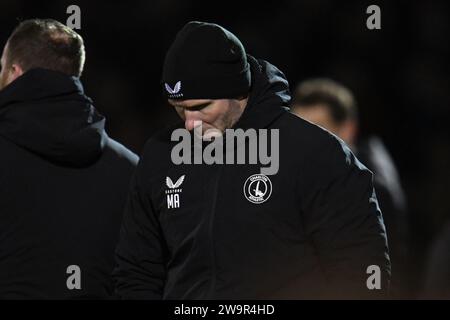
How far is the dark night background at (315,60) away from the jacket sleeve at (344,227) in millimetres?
4589

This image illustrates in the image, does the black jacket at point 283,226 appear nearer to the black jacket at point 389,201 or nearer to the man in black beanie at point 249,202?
the man in black beanie at point 249,202

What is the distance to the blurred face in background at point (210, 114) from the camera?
2889 mm

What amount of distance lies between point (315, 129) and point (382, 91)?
16.1ft

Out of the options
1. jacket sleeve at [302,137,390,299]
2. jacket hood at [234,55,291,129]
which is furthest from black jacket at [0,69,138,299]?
jacket sleeve at [302,137,390,299]

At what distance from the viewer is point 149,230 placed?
→ 3000 millimetres

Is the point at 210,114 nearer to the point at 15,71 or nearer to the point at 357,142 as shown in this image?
the point at 15,71

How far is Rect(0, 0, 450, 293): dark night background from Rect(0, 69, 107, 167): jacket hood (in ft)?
13.4

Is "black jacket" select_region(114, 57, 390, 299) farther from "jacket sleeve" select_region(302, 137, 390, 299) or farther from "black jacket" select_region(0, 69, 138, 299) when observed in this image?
"black jacket" select_region(0, 69, 138, 299)

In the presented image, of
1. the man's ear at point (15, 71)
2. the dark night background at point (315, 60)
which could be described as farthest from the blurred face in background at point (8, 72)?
the dark night background at point (315, 60)

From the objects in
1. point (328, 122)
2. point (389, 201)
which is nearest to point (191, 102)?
point (389, 201)

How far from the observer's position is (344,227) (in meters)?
2.76

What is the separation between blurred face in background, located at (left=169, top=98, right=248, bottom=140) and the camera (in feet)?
9.48

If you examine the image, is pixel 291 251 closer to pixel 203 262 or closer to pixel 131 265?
pixel 203 262
